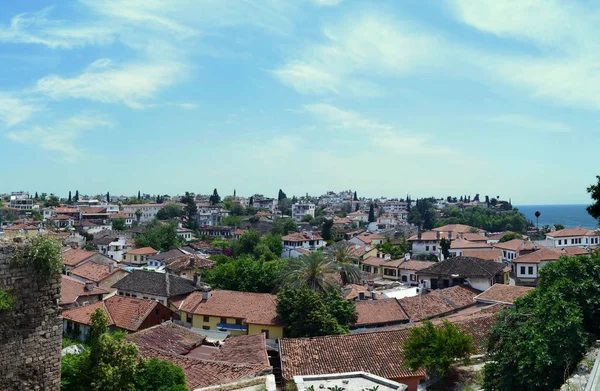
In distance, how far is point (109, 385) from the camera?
10.4 m

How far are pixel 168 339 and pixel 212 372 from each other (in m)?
7.18

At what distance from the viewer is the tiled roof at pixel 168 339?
71.2 ft

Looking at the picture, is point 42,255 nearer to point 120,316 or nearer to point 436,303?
point 120,316

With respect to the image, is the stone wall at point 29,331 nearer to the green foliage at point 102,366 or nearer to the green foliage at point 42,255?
the green foliage at point 42,255

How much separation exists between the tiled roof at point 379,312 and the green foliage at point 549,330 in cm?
1429

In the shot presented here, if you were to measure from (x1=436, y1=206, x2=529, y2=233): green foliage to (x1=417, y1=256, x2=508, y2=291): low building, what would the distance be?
66.9m

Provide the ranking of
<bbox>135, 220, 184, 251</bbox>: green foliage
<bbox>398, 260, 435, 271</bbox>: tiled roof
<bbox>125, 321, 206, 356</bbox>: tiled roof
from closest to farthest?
<bbox>125, 321, 206, 356</bbox>: tiled roof
<bbox>398, 260, 435, 271</bbox>: tiled roof
<bbox>135, 220, 184, 251</bbox>: green foliage

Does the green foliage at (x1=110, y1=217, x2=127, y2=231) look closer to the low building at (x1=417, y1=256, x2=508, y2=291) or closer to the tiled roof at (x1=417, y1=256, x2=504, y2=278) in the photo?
the low building at (x1=417, y1=256, x2=508, y2=291)

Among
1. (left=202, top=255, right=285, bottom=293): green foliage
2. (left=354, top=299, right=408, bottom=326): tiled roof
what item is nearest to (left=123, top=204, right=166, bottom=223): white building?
(left=202, top=255, right=285, bottom=293): green foliage

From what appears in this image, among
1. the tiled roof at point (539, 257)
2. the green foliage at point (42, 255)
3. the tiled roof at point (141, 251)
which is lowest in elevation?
the tiled roof at point (141, 251)

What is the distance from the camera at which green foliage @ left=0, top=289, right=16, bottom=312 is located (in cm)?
830

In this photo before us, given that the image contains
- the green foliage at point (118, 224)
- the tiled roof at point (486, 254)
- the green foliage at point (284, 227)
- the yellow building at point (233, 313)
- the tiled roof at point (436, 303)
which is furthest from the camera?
the green foliage at point (118, 224)

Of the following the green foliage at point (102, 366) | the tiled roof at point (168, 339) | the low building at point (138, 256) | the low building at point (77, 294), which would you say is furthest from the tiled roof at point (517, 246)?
the green foliage at point (102, 366)

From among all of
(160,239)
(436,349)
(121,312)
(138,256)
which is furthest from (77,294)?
(160,239)
